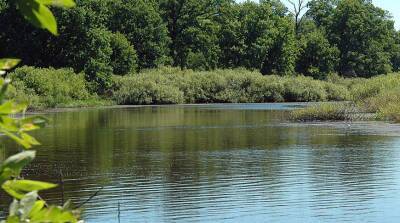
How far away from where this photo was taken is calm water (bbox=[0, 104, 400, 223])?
12445 mm

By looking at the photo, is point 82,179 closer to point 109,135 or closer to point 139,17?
point 109,135

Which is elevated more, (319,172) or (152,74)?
(152,74)

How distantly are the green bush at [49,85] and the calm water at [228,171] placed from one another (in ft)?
67.8

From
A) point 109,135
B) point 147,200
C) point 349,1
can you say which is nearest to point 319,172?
point 147,200

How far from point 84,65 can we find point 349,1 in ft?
116

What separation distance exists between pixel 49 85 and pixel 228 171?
3625cm

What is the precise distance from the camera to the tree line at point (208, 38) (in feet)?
200

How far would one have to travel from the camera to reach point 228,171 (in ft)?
57.1

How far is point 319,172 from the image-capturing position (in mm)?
17156

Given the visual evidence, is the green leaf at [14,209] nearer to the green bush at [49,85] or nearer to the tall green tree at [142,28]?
the green bush at [49,85]

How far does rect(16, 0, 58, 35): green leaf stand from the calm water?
21.3 feet

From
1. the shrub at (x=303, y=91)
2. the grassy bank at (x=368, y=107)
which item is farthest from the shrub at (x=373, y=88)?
the shrub at (x=303, y=91)

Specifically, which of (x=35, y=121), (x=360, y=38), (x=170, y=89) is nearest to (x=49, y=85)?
(x=170, y=89)

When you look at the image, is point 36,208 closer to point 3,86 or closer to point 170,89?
point 3,86
